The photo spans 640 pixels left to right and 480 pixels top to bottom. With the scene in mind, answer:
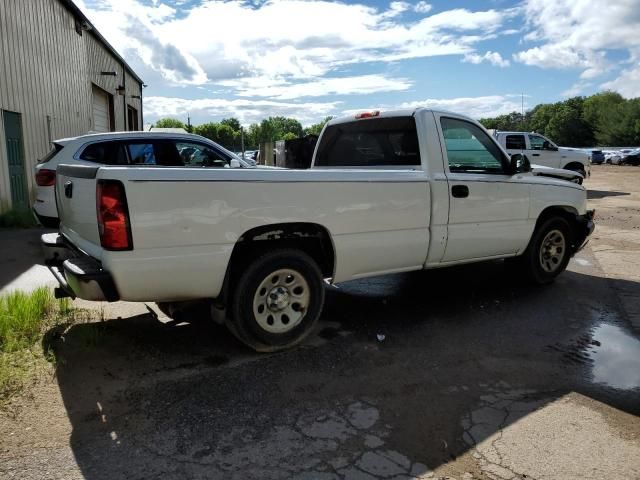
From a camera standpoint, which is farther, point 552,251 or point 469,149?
point 552,251

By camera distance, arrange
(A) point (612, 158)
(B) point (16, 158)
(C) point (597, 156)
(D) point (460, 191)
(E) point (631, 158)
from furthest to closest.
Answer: (C) point (597, 156) < (A) point (612, 158) < (E) point (631, 158) < (B) point (16, 158) < (D) point (460, 191)

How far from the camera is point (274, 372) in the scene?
3967 millimetres

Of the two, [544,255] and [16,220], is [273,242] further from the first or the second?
[16,220]

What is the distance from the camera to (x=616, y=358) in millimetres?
4402

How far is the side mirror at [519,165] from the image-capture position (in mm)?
5703

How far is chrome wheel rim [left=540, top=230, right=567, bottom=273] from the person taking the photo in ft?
20.9

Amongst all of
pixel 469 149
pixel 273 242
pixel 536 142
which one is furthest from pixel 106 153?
pixel 536 142

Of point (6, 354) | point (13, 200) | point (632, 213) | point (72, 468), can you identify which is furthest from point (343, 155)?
point (632, 213)

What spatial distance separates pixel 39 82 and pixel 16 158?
2.40m

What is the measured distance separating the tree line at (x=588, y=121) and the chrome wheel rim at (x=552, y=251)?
2951 inches

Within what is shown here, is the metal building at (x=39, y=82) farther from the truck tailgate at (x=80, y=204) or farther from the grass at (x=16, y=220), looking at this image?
the truck tailgate at (x=80, y=204)

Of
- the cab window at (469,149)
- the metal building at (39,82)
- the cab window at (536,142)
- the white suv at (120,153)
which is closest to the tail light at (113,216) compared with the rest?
the cab window at (469,149)

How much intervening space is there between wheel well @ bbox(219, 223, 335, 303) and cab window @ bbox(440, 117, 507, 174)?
163 cm

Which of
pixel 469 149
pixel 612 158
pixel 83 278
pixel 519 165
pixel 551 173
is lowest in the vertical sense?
pixel 612 158
